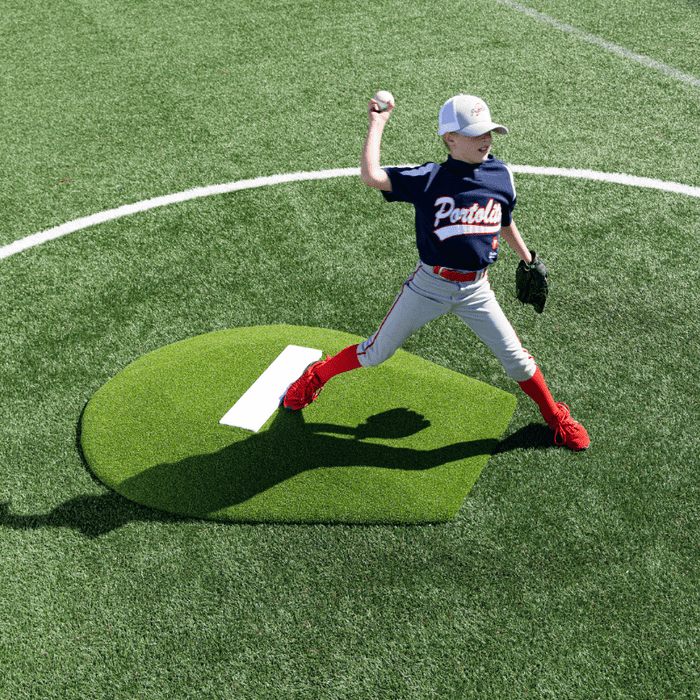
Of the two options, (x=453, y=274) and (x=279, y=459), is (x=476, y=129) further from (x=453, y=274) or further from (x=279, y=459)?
(x=279, y=459)

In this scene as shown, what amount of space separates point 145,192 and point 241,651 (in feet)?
15.0

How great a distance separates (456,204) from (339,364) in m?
1.26

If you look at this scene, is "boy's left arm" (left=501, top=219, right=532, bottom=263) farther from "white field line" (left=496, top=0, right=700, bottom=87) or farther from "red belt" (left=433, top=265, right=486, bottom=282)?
"white field line" (left=496, top=0, right=700, bottom=87)

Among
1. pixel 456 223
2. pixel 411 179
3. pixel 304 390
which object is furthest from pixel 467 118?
pixel 304 390

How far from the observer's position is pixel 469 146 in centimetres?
353

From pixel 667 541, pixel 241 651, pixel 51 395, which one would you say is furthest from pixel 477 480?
pixel 51 395

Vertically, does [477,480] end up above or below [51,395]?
above

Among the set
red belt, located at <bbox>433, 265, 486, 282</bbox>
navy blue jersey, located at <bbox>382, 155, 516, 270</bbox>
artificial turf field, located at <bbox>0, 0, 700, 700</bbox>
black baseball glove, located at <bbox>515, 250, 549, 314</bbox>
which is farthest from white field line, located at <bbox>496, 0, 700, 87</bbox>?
red belt, located at <bbox>433, 265, 486, 282</bbox>

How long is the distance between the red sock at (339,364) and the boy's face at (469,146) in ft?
4.16

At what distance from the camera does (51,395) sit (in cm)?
482

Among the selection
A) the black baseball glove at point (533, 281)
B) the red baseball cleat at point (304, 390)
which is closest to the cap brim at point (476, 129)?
the black baseball glove at point (533, 281)

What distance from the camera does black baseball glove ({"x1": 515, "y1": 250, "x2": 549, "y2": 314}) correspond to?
4301 millimetres

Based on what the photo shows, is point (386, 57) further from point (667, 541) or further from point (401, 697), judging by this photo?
point (401, 697)

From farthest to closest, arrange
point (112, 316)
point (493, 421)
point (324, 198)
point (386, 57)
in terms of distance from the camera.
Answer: point (386, 57), point (324, 198), point (112, 316), point (493, 421)
